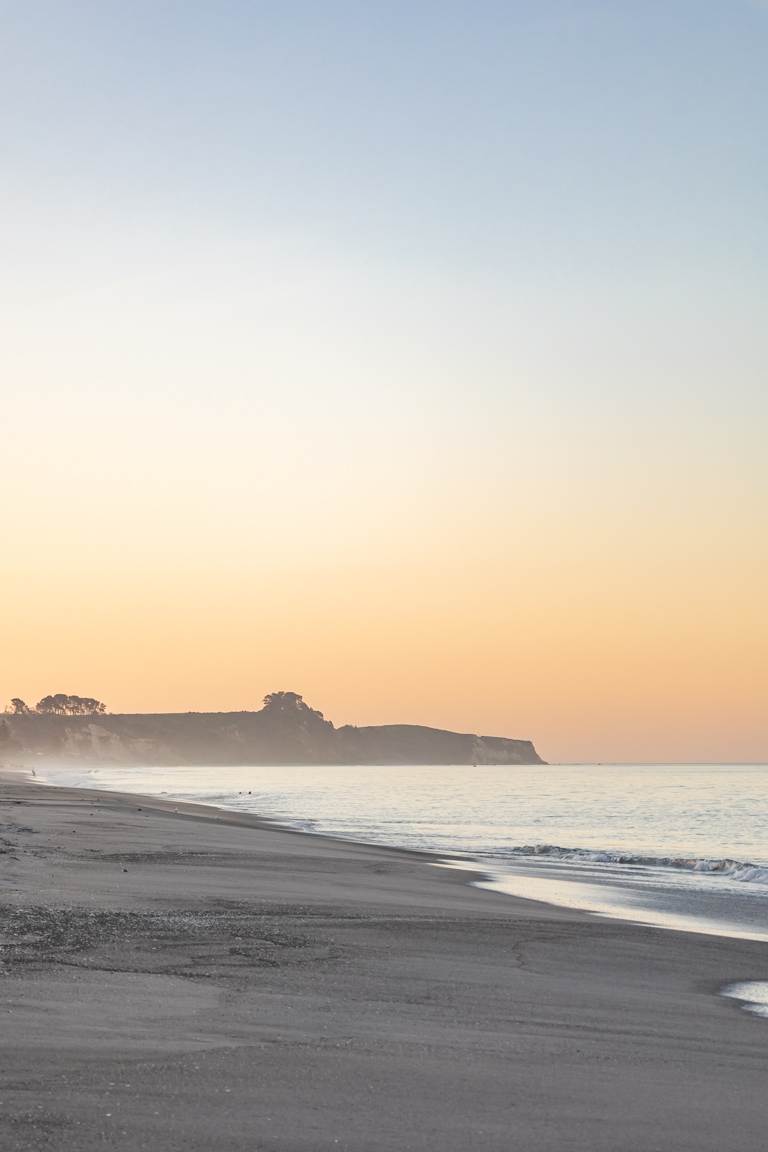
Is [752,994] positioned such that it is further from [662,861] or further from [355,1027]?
[662,861]

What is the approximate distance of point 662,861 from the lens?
27000 mm

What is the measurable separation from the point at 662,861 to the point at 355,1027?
71.9 feet

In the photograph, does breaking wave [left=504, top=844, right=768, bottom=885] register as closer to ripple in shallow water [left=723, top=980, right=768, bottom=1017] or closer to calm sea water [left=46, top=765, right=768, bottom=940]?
calm sea water [left=46, top=765, right=768, bottom=940]

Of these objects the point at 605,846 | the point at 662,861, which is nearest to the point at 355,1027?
the point at 662,861

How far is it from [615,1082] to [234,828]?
85.6ft

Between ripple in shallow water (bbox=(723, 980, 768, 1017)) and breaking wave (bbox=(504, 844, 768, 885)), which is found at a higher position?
ripple in shallow water (bbox=(723, 980, 768, 1017))

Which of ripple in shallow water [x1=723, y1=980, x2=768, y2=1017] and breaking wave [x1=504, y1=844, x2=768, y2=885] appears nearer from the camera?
ripple in shallow water [x1=723, y1=980, x2=768, y2=1017]

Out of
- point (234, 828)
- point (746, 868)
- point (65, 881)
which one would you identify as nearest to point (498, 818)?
point (234, 828)

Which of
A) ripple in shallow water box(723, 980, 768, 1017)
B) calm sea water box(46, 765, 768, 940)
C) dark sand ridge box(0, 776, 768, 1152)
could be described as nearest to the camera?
dark sand ridge box(0, 776, 768, 1152)

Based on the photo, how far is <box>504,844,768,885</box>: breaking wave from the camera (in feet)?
78.4

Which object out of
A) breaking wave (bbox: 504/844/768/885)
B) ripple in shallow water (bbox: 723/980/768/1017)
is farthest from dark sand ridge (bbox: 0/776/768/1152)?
breaking wave (bbox: 504/844/768/885)

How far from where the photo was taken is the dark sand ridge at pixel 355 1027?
476 cm

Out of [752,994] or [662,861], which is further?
[662,861]

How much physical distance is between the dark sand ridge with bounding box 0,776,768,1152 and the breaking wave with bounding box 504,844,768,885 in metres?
11.9
